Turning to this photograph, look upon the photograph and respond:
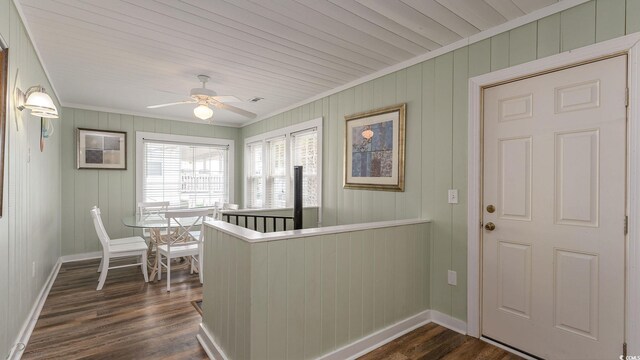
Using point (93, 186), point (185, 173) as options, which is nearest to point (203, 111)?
point (185, 173)

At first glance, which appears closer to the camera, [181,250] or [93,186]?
[181,250]

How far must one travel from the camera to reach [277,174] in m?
5.00

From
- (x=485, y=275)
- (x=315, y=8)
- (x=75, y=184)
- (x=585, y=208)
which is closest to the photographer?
(x=585, y=208)

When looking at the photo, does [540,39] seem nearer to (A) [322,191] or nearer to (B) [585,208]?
(B) [585,208]

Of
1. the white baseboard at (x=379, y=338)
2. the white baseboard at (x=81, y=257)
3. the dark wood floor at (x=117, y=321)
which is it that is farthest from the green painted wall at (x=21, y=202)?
the white baseboard at (x=379, y=338)

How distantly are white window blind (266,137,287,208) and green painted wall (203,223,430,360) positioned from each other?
260cm

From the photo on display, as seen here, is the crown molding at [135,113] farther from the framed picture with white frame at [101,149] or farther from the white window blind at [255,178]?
the white window blind at [255,178]

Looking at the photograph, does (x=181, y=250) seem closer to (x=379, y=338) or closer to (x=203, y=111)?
(x=203, y=111)

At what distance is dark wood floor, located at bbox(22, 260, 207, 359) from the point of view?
2.20 m

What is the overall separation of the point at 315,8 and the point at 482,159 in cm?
168

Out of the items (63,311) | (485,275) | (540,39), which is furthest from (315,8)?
(63,311)

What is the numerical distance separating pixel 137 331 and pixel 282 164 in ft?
9.68

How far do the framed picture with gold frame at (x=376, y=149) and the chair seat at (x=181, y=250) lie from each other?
2.00 meters

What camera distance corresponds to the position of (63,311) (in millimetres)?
2855
